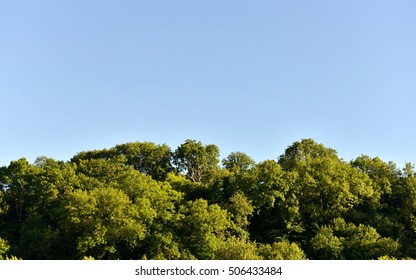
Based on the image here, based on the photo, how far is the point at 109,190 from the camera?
53188 millimetres

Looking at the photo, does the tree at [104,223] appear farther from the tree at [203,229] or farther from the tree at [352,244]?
the tree at [352,244]

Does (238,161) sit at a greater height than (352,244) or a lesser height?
greater

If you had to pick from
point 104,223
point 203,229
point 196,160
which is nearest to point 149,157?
point 196,160

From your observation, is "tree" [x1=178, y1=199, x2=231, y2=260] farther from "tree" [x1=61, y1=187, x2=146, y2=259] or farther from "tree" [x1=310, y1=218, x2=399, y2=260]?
"tree" [x1=310, y1=218, x2=399, y2=260]

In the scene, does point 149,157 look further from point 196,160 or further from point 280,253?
point 280,253

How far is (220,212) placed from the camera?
52.9 meters

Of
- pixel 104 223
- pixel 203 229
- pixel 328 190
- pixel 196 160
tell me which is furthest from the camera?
pixel 196 160

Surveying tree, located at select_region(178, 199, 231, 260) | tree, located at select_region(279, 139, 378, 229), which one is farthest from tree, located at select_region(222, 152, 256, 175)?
tree, located at select_region(178, 199, 231, 260)

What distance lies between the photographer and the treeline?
165ft

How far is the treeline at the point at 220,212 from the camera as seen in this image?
5019 cm
